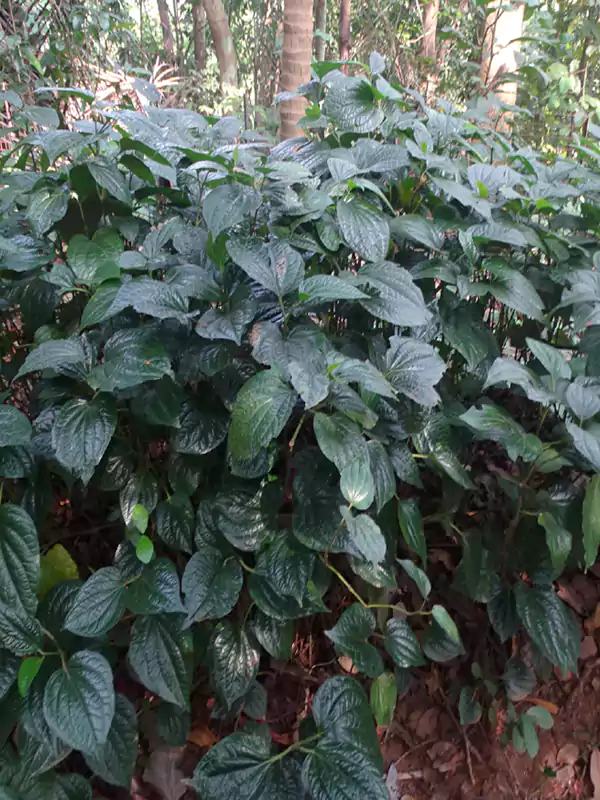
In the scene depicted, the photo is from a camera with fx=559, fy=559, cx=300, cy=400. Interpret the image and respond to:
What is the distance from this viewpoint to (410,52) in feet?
14.8

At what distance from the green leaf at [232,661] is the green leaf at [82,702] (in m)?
0.19

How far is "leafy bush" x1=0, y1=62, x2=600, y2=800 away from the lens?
0.80m

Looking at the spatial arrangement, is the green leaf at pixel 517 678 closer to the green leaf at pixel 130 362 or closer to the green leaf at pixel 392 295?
the green leaf at pixel 392 295

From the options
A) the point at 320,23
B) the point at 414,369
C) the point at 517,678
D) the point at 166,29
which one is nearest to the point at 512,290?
the point at 414,369

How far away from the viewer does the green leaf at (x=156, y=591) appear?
81cm

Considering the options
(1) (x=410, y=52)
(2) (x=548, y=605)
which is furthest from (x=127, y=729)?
(1) (x=410, y=52)

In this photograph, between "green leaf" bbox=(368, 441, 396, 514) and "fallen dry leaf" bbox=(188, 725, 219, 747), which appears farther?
"fallen dry leaf" bbox=(188, 725, 219, 747)

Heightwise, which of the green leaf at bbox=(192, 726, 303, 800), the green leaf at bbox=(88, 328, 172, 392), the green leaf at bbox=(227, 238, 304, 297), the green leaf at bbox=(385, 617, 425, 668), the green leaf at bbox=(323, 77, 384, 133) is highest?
the green leaf at bbox=(323, 77, 384, 133)

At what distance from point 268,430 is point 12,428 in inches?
13.8

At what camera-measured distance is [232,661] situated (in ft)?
2.97

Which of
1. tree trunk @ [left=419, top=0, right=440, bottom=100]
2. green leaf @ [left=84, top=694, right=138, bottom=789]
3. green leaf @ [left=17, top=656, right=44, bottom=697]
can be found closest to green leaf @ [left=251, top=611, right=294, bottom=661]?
green leaf @ [left=84, top=694, right=138, bottom=789]

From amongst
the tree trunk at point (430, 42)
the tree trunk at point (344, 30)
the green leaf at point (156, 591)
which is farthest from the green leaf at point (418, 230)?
the tree trunk at point (430, 42)

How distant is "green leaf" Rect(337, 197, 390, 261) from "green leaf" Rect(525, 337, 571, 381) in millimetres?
278

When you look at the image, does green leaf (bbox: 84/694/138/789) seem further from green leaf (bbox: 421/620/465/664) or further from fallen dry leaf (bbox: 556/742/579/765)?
fallen dry leaf (bbox: 556/742/579/765)
